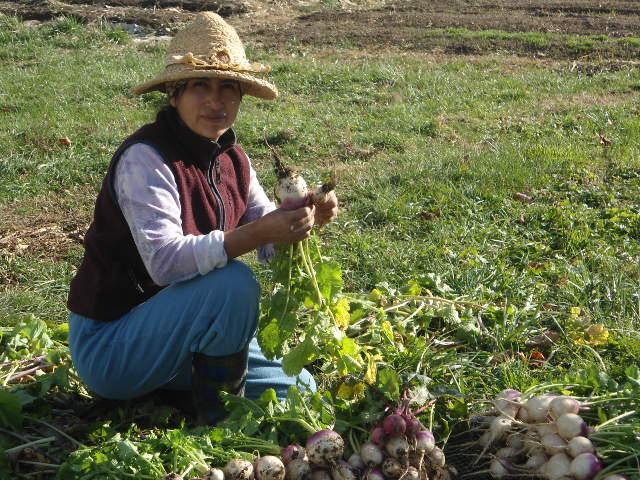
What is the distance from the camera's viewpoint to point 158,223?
7.95ft

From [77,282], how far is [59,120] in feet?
15.3

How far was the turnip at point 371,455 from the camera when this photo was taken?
224 cm

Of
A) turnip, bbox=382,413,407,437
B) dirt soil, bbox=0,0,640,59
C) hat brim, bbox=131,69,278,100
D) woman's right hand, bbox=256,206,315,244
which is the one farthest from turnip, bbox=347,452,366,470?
dirt soil, bbox=0,0,640,59

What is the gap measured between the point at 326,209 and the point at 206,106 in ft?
1.87

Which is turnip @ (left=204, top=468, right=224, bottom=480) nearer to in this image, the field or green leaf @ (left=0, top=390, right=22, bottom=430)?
the field

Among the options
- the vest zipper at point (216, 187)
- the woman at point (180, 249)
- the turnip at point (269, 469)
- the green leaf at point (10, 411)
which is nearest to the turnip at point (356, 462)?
the turnip at point (269, 469)

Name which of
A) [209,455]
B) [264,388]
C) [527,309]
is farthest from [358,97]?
[209,455]

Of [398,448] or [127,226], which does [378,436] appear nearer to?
[398,448]

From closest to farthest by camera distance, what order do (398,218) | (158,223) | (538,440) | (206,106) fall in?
(538,440)
(158,223)
(206,106)
(398,218)

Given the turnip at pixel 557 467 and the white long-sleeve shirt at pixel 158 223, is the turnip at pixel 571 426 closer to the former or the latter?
the turnip at pixel 557 467

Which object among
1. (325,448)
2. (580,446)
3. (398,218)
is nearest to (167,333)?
(325,448)

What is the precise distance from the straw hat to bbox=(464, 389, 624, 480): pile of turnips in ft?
4.79

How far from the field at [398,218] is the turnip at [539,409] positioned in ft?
0.51

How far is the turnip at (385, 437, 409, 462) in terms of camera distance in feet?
7.29
